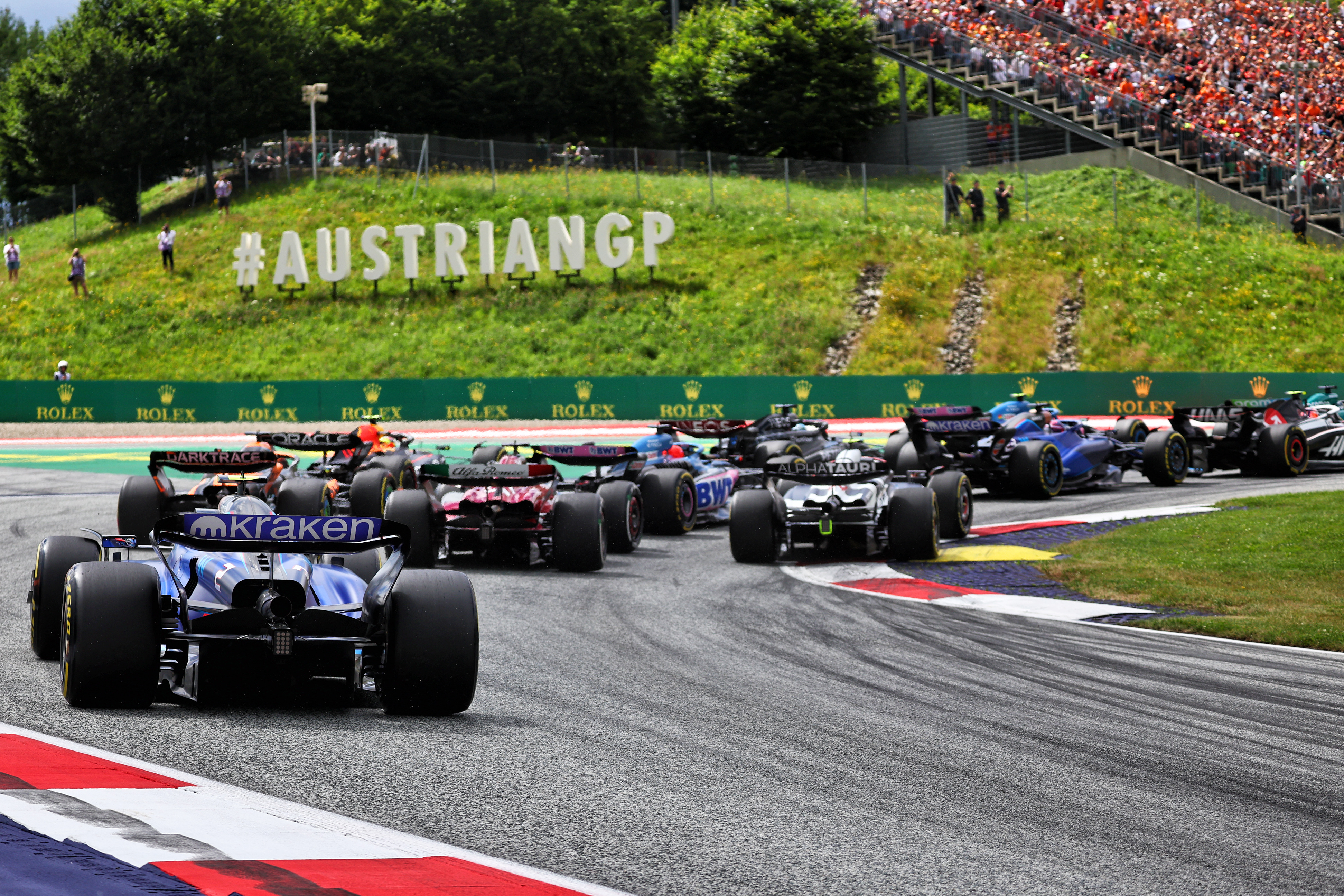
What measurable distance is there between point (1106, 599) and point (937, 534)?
350 cm

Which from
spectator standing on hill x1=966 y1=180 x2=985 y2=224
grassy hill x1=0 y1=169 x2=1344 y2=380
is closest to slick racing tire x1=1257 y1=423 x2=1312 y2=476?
grassy hill x1=0 y1=169 x2=1344 y2=380

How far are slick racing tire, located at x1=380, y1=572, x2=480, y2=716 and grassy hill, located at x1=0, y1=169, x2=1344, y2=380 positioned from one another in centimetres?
3637

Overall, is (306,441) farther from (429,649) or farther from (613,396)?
(613,396)

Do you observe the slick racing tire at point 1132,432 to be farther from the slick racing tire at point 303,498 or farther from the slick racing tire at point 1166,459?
the slick racing tire at point 303,498

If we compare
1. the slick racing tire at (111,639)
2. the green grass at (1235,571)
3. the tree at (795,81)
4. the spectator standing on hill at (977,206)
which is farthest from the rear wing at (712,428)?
the tree at (795,81)

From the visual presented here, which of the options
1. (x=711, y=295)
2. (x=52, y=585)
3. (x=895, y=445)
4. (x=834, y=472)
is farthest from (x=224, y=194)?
(x=52, y=585)

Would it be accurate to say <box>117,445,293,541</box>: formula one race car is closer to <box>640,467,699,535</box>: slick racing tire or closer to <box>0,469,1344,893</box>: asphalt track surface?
<box>0,469,1344,893</box>: asphalt track surface

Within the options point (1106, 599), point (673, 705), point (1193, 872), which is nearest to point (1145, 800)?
point (1193, 872)

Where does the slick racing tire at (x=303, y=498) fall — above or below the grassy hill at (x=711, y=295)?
below

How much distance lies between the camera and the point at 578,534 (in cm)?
1446

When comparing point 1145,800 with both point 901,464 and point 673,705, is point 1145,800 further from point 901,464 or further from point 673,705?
point 901,464

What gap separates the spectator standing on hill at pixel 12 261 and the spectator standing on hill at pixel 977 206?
36697mm

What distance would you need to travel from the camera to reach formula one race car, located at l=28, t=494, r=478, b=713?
727cm

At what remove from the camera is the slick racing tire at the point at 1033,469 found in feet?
69.1
